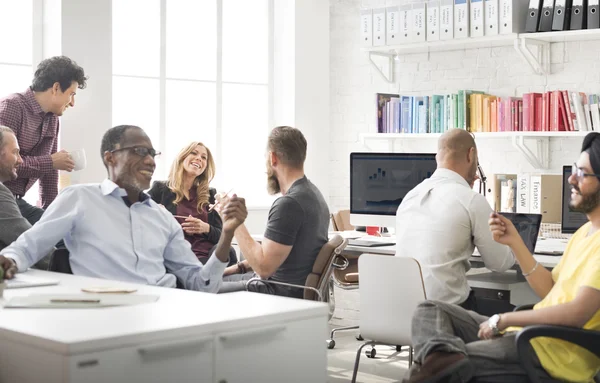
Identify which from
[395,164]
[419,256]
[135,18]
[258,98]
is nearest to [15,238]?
[419,256]

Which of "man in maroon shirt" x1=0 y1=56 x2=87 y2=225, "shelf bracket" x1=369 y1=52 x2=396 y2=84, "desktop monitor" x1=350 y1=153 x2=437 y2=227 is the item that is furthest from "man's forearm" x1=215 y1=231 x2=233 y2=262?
"shelf bracket" x1=369 y1=52 x2=396 y2=84

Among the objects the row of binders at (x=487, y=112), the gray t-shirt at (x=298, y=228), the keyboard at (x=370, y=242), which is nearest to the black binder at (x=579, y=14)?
the row of binders at (x=487, y=112)

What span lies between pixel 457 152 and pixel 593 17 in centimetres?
221

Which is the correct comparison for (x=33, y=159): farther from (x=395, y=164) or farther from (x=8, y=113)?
(x=395, y=164)

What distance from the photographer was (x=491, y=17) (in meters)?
5.65

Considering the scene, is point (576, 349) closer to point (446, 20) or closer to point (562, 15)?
point (562, 15)

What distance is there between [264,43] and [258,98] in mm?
433

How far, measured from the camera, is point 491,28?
5656 mm

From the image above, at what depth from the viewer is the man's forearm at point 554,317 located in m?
2.39

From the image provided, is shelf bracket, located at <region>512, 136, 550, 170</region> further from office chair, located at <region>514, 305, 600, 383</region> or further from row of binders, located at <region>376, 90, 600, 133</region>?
office chair, located at <region>514, 305, 600, 383</region>

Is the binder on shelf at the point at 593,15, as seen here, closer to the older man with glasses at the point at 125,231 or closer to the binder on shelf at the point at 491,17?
the binder on shelf at the point at 491,17

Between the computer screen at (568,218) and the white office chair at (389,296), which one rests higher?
the computer screen at (568,218)

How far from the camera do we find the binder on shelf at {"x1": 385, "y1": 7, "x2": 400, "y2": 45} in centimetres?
615

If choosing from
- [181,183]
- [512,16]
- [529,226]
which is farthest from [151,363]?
[512,16]
